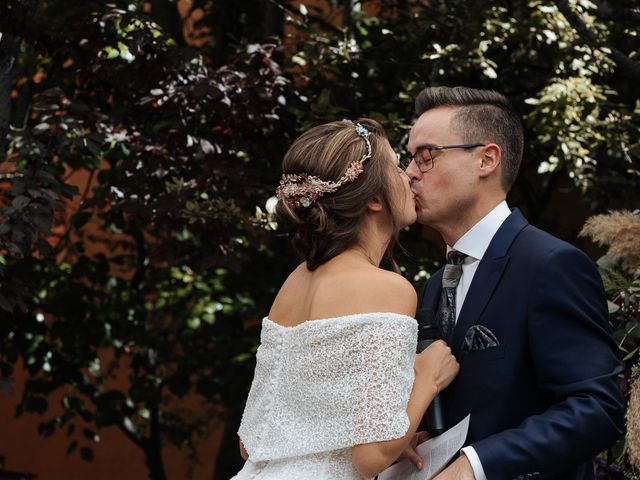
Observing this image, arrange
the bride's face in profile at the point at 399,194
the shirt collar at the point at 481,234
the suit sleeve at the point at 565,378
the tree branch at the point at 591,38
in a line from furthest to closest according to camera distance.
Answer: the tree branch at the point at 591,38
the shirt collar at the point at 481,234
the bride's face in profile at the point at 399,194
the suit sleeve at the point at 565,378

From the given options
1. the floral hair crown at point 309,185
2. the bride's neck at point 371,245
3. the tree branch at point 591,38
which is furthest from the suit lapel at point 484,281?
the tree branch at point 591,38

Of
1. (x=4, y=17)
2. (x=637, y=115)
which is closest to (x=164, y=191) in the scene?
(x=4, y=17)

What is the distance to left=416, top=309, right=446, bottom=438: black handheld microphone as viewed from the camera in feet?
8.60

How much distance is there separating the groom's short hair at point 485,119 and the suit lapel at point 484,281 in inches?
9.7

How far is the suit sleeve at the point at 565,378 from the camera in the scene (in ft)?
7.79

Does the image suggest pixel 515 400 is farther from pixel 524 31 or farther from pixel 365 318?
pixel 524 31

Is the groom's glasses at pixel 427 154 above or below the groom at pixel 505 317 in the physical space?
above

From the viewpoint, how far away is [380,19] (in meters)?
6.64

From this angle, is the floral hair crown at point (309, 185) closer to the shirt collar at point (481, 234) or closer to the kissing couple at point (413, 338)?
the kissing couple at point (413, 338)

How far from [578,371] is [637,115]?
11.5ft

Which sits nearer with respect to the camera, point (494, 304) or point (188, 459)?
point (494, 304)

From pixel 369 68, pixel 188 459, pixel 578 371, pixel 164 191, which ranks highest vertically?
pixel 578 371

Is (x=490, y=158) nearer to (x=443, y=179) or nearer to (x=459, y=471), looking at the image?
(x=443, y=179)

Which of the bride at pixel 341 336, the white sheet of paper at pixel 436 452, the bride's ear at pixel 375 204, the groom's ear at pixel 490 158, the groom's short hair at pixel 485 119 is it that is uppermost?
the groom's short hair at pixel 485 119
